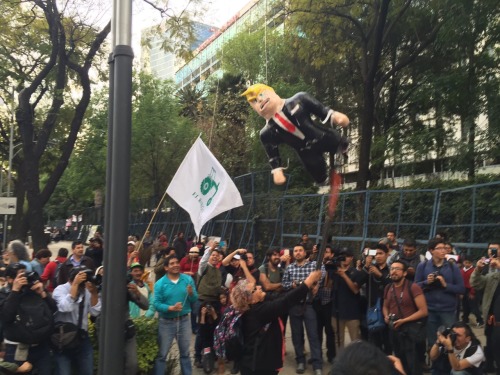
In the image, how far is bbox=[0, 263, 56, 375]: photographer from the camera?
5160 millimetres

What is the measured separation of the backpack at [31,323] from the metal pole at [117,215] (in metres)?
2.05

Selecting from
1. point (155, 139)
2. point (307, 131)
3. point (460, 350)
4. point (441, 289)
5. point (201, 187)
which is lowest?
point (460, 350)

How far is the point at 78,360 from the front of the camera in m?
5.95

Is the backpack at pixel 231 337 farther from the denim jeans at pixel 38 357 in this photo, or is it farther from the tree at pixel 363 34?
the tree at pixel 363 34

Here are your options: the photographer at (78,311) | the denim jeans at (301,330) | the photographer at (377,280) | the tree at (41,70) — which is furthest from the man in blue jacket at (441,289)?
the tree at (41,70)

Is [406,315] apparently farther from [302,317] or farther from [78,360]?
[78,360]

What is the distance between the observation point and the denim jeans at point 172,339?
6.79 meters

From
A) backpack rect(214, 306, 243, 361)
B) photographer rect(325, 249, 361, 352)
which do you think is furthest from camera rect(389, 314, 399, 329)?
backpack rect(214, 306, 243, 361)

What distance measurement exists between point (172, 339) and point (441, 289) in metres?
3.45

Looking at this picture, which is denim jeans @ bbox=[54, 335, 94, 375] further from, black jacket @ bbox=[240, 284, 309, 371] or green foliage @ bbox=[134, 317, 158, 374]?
black jacket @ bbox=[240, 284, 309, 371]

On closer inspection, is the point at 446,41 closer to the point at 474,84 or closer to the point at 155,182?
the point at 474,84

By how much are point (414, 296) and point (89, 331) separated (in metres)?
3.84

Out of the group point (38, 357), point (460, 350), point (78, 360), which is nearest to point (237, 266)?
point (78, 360)

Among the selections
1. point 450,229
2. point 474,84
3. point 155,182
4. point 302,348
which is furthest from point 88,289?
point 155,182
